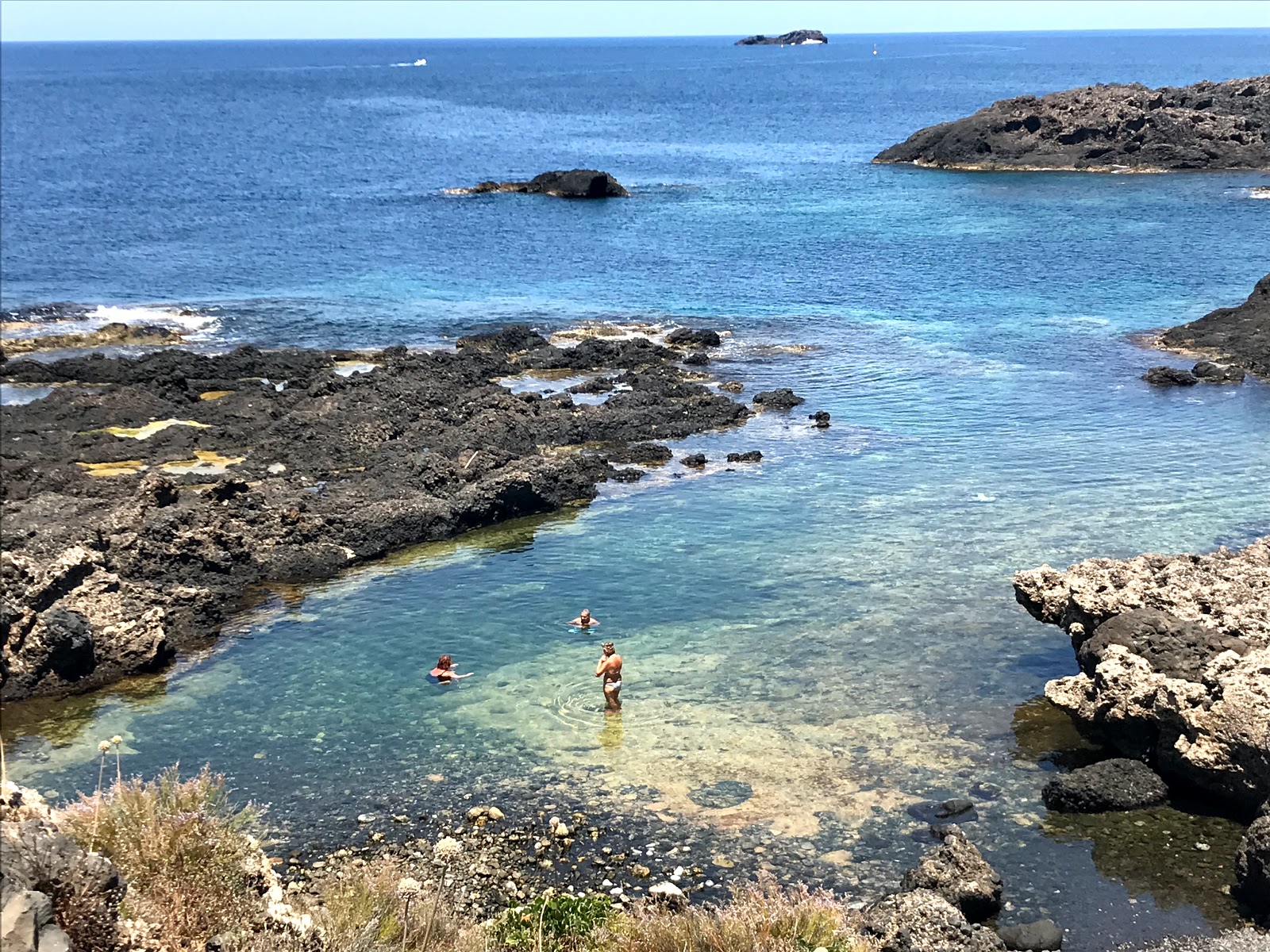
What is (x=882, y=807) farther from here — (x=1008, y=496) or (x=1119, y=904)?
(x=1008, y=496)

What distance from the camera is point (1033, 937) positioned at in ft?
48.8

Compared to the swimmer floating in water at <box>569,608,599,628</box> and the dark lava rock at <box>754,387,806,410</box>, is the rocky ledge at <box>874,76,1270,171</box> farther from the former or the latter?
the swimmer floating in water at <box>569,608,599,628</box>

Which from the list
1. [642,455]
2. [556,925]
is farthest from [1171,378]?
[556,925]

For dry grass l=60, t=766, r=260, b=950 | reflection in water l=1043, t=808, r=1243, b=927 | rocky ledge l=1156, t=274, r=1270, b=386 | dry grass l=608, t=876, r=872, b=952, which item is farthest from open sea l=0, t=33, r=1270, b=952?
dry grass l=60, t=766, r=260, b=950

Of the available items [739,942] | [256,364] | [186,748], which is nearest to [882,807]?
[739,942]

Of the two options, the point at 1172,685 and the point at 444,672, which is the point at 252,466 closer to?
the point at 444,672

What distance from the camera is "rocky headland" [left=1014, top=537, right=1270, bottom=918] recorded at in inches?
661

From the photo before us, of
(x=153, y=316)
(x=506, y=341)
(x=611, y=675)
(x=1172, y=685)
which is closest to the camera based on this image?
(x=1172, y=685)

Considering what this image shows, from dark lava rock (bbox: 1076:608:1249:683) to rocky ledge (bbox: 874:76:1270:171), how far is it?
267ft

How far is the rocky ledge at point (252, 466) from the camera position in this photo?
23.1 meters

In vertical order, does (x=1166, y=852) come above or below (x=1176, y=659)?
below

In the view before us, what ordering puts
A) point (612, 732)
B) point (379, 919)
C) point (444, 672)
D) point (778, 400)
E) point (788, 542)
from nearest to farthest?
point (379, 919) < point (612, 732) < point (444, 672) < point (788, 542) < point (778, 400)

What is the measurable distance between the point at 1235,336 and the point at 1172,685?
3121 cm

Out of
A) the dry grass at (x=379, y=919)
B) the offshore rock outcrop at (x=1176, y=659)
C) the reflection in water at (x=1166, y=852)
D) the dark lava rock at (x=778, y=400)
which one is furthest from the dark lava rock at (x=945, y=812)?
the dark lava rock at (x=778, y=400)
